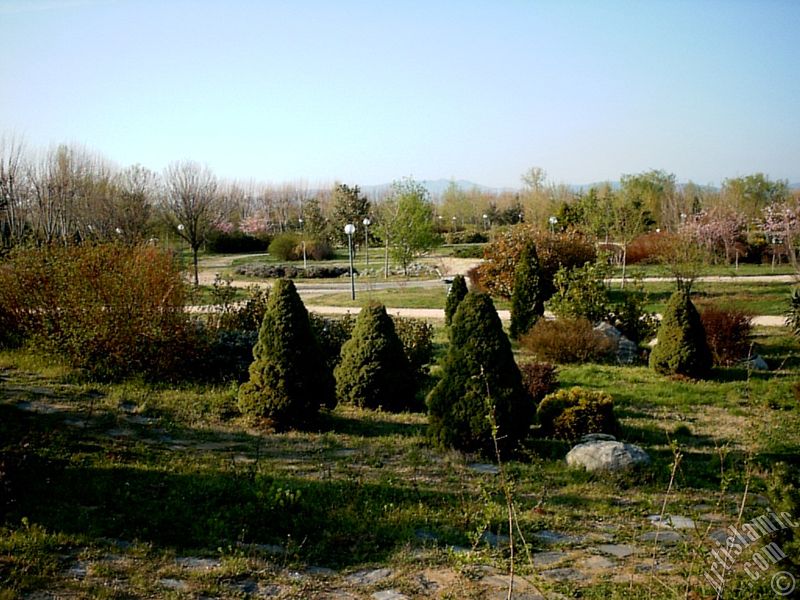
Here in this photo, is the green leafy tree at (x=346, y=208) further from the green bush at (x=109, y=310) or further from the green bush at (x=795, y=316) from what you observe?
the green bush at (x=109, y=310)

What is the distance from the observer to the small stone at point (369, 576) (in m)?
4.36

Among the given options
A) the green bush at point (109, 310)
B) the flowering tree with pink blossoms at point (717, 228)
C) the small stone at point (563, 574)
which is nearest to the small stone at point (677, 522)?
the small stone at point (563, 574)

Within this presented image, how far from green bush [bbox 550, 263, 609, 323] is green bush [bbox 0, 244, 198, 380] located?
791 centimetres

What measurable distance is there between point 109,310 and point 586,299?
30.6 ft

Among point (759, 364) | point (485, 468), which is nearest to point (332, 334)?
point (485, 468)

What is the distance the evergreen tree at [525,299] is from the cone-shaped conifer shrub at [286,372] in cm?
755

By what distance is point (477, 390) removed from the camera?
265 inches

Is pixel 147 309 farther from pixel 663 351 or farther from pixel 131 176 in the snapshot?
pixel 131 176

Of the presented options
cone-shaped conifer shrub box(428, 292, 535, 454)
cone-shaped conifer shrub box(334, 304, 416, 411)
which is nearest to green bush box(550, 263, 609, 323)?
cone-shaped conifer shrub box(334, 304, 416, 411)

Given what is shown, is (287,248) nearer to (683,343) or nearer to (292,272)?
(292,272)

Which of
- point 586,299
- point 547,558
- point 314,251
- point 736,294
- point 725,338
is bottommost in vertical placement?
point 547,558

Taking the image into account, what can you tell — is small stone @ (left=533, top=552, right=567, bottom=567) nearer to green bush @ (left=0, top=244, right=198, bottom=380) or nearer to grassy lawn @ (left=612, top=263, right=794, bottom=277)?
green bush @ (left=0, top=244, right=198, bottom=380)

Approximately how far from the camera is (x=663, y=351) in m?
11.3

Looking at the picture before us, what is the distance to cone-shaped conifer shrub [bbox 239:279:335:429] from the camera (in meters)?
7.55
